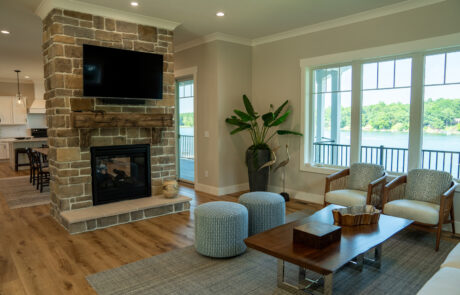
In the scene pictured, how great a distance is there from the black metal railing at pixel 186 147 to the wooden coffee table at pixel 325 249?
182 inches

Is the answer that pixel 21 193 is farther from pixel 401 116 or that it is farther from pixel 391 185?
pixel 401 116

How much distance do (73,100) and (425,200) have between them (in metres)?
4.54

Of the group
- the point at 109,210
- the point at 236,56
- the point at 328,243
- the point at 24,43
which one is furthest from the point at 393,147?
the point at 24,43

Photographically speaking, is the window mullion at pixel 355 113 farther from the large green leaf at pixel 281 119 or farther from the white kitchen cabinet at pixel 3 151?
the white kitchen cabinet at pixel 3 151

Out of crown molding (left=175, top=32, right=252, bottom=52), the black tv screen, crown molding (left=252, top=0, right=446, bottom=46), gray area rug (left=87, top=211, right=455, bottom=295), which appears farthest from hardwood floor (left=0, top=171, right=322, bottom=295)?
crown molding (left=252, top=0, right=446, bottom=46)

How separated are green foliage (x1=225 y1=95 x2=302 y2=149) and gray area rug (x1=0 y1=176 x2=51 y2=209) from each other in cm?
356

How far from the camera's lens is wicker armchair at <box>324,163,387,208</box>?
4.07m

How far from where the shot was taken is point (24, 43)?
21.2ft

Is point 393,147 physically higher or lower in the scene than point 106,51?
lower

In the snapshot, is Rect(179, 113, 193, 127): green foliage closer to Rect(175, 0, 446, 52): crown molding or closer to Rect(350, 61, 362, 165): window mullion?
Rect(175, 0, 446, 52): crown molding

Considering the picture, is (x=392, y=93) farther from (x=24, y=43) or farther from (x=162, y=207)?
(x=24, y=43)

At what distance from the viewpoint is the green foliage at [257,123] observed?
5.54m

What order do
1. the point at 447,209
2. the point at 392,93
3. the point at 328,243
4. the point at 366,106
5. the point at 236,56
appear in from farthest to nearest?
the point at 236,56 → the point at 366,106 → the point at 392,93 → the point at 447,209 → the point at 328,243

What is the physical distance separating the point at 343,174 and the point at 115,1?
151 inches
